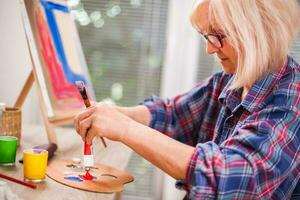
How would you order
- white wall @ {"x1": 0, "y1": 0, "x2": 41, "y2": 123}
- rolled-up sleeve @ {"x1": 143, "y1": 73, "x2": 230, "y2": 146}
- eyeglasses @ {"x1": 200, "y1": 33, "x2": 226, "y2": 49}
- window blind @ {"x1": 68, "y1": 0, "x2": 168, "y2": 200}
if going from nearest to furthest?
1. eyeglasses @ {"x1": 200, "y1": 33, "x2": 226, "y2": 49}
2. rolled-up sleeve @ {"x1": 143, "y1": 73, "x2": 230, "y2": 146}
3. white wall @ {"x1": 0, "y1": 0, "x2": 41, "y2": 123}
4. window blind @ {"x1": 68, "y1": 0, "x2": 168, "y2": 200}

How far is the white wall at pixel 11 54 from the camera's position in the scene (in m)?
2.24

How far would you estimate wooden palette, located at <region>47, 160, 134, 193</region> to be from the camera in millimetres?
1219

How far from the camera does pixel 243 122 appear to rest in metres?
1.19

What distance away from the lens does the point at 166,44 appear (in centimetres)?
237

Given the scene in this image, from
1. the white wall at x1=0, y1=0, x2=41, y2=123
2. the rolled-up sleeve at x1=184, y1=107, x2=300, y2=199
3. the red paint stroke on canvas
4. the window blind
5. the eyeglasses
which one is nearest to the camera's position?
the rolled-up sleeve at x1=184, y1=107, x2=300, y2=199

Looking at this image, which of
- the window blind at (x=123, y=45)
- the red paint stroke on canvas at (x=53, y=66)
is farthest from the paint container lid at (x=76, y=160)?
the window blind at (x=123, y=45)

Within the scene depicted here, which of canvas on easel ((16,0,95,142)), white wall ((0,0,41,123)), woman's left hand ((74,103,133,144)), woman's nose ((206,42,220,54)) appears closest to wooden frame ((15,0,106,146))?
canvas on easel ((16,0,95,142))

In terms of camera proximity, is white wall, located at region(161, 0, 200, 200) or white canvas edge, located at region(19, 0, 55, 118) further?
white wall, located at region(161, 0, 200, 200)

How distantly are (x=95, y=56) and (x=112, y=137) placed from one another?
136 centimetres

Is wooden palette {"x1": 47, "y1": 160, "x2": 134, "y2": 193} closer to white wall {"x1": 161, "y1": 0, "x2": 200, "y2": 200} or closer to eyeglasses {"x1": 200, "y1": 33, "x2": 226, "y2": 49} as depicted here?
eyeglasses {"x1": 200, "y1": 33, "x2": 226, "y2": 49}

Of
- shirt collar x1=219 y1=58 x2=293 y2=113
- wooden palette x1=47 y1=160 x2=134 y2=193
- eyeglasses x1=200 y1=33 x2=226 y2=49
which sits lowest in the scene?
wooden palette x1=47 y1=160 x2=134 y2=193

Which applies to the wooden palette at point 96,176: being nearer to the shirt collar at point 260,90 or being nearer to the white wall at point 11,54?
the shirt collar at point 260,90

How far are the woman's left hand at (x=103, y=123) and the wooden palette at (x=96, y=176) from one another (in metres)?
0.12

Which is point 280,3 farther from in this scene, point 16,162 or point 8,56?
point 8,56
